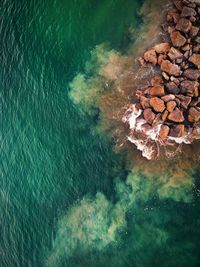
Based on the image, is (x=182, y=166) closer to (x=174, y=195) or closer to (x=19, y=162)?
(x=174, y=195)

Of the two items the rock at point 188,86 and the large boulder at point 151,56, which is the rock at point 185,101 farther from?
the large boulder at point 151,56

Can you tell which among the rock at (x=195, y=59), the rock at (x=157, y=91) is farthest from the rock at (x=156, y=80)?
the rock at (x=195, y=59)

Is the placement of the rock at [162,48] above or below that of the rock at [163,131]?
above

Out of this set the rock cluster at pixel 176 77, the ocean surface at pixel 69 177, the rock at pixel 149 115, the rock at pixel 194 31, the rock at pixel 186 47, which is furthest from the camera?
the rock at pixel 194 31

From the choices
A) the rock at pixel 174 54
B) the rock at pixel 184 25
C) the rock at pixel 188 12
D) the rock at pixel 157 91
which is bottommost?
the rock at pixel 157 91

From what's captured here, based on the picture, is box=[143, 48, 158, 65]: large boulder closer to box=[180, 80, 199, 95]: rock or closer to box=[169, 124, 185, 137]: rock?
box=[180, 80, 199, 95]: rock

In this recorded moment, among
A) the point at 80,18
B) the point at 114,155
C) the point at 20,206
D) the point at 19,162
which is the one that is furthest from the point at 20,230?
the point at 80,18

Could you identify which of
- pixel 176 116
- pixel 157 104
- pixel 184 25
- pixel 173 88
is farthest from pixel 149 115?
pixel 184 25
